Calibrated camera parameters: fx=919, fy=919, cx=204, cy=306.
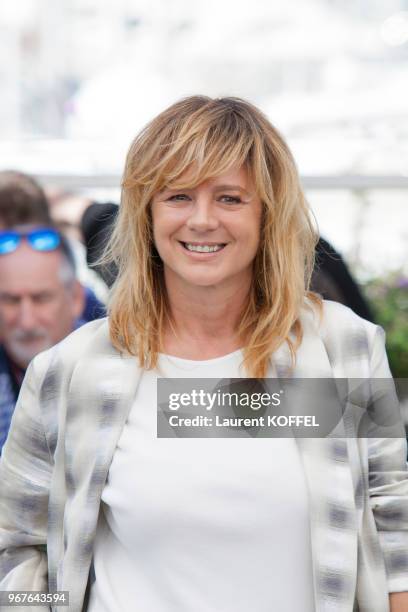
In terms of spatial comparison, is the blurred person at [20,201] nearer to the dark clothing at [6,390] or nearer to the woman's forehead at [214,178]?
the dark clothing at [6,390]

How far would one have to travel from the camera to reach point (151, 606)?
1.52 meters

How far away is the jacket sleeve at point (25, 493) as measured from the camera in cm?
163

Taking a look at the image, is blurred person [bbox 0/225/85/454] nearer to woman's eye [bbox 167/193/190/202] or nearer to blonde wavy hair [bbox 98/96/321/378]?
blonde wavy hair [bbox 98/96/321/378]

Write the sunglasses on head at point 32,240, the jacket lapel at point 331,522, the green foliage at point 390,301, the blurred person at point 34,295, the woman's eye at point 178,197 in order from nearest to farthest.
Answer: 1. the jacket lapel at point 331,522
2. the woman's eye at point 178,197
3. the blurred person at point 34,295
4. the sunglasses on head at point 32,240
5. the green foliage at point 390,301

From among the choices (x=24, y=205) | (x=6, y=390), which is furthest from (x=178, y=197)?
(x=24, y=205)

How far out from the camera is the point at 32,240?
302 cm

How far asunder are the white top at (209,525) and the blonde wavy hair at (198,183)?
161mm

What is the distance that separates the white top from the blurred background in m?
2.36

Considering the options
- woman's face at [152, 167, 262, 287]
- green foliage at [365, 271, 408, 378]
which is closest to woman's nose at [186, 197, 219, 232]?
woman's face at [152, 167, 262, 287]

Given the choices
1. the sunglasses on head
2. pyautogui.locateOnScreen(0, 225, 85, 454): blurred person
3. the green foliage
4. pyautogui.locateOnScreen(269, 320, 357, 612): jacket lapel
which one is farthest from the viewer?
the green foliage

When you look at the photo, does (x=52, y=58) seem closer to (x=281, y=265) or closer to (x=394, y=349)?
(x=394, y=349)

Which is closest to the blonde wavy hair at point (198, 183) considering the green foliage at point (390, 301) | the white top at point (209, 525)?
the white top at point (209, 525)

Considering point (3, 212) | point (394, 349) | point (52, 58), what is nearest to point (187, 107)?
point (3, 212)

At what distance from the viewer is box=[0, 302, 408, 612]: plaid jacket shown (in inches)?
58.4
